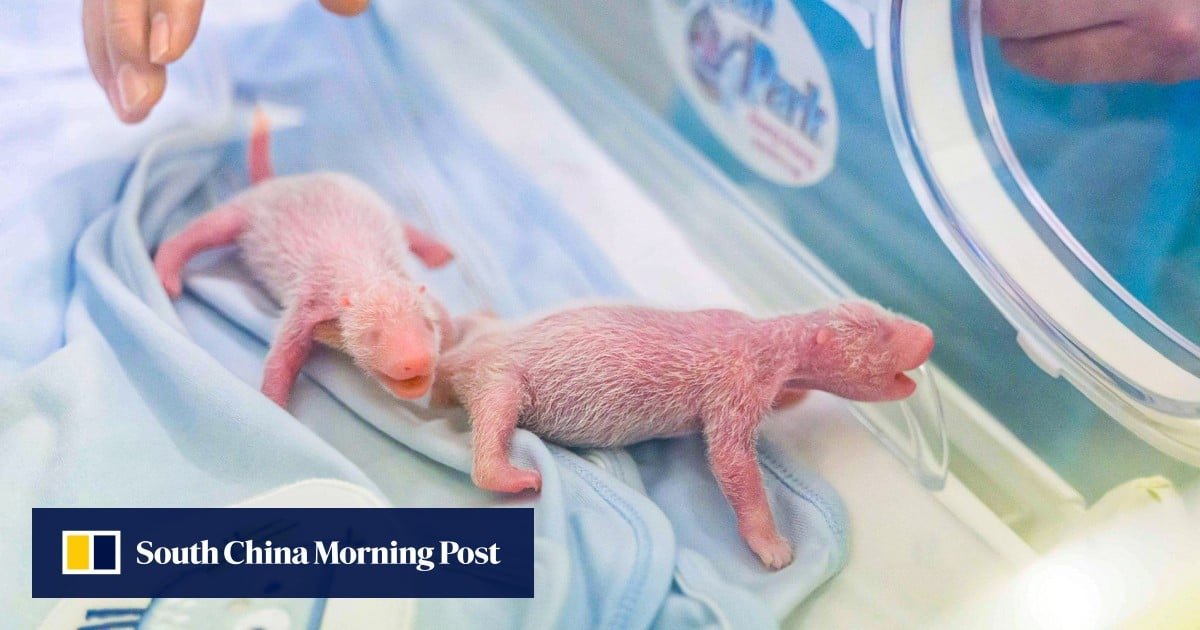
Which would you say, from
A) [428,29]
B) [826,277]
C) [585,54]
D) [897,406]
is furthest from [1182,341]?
[428,29]

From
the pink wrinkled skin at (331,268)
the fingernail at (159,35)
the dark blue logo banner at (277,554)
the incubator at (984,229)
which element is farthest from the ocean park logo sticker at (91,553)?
the incubator at (984,229)

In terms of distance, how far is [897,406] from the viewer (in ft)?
2.93

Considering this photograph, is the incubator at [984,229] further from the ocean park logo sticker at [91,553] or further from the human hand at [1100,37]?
the ocean park logo sticker at [91,553]

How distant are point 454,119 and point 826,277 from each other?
0.56 m

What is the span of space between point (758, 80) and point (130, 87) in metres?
0.73

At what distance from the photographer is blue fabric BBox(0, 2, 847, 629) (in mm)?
694

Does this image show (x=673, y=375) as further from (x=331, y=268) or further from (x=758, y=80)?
(x=758, y=80)

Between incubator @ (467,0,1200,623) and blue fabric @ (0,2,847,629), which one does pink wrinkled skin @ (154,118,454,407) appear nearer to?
blue fabric @ (0,2,847,629)

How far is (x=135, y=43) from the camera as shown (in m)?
0.94

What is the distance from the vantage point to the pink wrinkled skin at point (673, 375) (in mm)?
777

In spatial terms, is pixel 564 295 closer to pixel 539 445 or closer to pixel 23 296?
pixel 539 445
